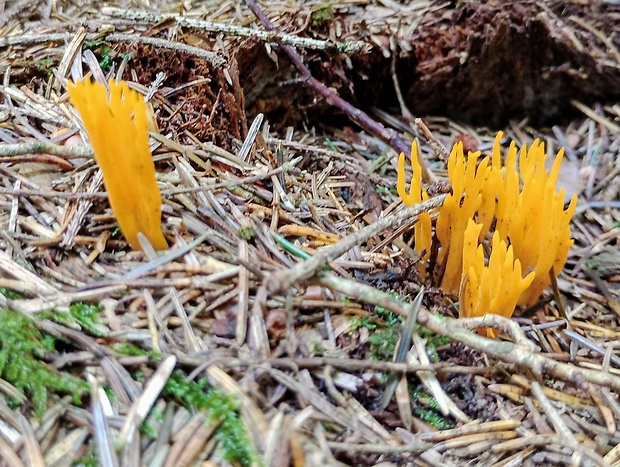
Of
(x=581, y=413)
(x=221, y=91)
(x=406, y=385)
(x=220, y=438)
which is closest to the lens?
(x=220, y=438)

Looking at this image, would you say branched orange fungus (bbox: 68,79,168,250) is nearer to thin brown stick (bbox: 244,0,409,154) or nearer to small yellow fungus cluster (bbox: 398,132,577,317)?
small yellow fungus cluster (bbox: 398,132,577,317)

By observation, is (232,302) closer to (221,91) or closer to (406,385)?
(406,385)

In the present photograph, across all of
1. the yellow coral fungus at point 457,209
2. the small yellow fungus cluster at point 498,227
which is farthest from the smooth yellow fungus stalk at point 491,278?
the yellow coral fungus at point 457,209

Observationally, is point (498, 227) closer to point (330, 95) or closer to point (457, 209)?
Answer: point (457, 209)

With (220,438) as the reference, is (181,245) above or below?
above

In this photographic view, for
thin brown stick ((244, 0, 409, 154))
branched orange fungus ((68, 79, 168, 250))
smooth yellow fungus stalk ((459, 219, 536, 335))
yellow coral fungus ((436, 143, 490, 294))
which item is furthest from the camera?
thin brown stick ((244, 0, 409, 154))

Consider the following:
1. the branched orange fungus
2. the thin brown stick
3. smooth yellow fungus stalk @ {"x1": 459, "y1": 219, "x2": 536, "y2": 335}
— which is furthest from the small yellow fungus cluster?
the branched orange fungus

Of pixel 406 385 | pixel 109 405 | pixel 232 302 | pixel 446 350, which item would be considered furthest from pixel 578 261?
pixel 109 405

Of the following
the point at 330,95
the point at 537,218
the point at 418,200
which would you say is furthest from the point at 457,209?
the point at 330,95
